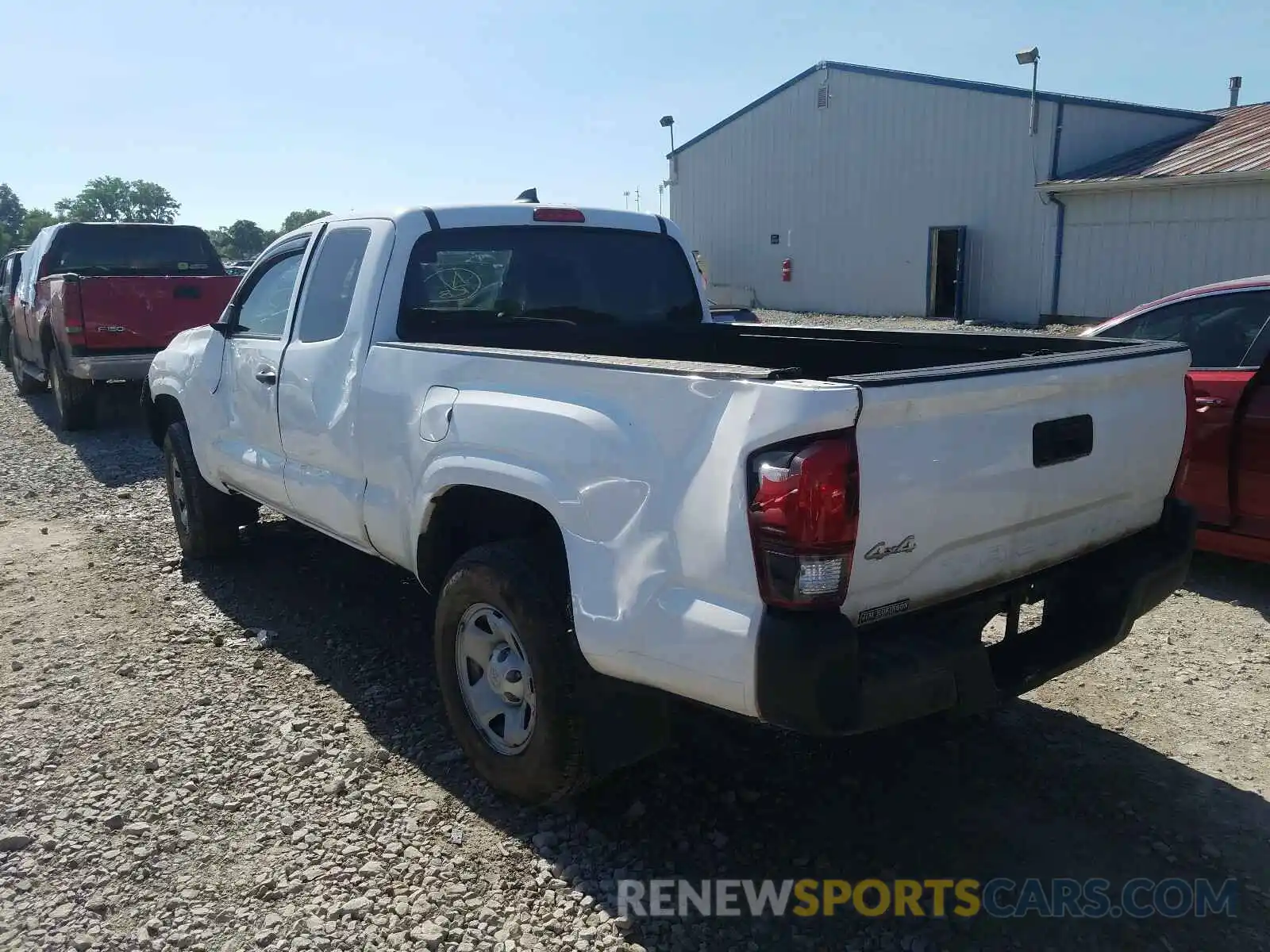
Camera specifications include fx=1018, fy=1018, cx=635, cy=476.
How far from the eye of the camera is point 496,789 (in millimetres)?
3449

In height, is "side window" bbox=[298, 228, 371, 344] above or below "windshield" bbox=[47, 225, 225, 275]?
below

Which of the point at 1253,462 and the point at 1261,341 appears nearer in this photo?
the point at 1253,462

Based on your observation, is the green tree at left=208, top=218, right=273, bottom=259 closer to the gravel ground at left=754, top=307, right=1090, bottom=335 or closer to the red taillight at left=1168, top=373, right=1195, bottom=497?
the gravel ground at left=754, top=307, right=1090, bottom=335

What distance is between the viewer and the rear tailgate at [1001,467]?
2.49 meters

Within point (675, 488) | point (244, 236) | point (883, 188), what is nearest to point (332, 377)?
point (675, 488)

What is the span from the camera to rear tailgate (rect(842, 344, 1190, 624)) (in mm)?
2494

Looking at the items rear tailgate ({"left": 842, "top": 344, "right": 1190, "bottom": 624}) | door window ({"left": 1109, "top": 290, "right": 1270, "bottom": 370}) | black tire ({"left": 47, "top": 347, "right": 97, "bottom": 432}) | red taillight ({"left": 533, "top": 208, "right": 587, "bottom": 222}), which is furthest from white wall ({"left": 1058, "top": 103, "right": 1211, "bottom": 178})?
rear tailgate ({"left": 842, "top": 344, "right": 1190, "bottom": 624})

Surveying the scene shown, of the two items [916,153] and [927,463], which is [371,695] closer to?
[927,463]

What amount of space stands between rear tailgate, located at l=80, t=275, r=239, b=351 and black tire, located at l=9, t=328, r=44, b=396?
4616 millimetres

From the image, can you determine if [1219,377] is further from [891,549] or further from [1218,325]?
[891,549]

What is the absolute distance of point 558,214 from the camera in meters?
4.59

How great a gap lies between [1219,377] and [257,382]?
4.77 meters

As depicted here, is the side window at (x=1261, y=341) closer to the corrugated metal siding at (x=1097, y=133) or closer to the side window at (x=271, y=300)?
the side window at (x=271, y=300)

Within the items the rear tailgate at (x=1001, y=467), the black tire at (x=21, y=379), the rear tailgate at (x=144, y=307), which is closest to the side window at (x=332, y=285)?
the rear tailgate at (x=1001, y=467)
